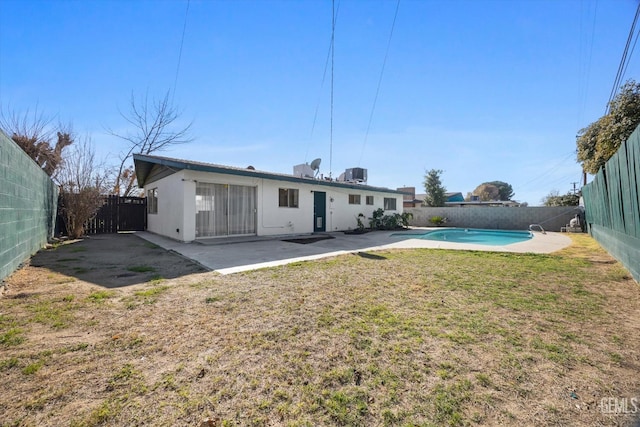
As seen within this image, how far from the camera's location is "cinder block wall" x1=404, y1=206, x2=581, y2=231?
1731 cm

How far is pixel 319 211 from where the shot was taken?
13.9 m

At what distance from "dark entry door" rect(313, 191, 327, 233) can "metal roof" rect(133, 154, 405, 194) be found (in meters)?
0.61

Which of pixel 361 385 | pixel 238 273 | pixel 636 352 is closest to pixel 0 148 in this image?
pixel 238 273

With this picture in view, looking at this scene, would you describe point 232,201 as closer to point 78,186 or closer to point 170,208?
point 170,208

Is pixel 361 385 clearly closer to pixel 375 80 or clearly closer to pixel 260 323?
pixel 260 323

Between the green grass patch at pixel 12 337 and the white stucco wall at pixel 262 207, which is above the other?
the white stucco wall at pixel 262 207

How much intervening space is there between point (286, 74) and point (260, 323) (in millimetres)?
11796

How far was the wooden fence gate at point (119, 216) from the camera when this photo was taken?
1338 centimetres

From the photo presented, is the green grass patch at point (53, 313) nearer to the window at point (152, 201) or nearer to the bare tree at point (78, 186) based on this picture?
the bare tree at point (78, 186)

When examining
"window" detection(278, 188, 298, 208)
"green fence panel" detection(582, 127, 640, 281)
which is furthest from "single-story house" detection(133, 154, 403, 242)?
"green fence panel" detection(582, 127, 640, 281)

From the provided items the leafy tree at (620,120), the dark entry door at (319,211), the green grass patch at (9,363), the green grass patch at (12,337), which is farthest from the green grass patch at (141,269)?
the leafy tree at (620,120)

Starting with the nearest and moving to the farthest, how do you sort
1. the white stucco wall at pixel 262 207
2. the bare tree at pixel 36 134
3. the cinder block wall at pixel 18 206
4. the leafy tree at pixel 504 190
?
the cinder block wall at pixel 18 206, the white stucco wall at pixel 262 207, the bare tree at pixel 36 134, the leafy tree at pixel 504 190

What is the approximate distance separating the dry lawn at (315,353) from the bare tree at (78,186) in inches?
301

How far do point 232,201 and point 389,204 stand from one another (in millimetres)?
11957
